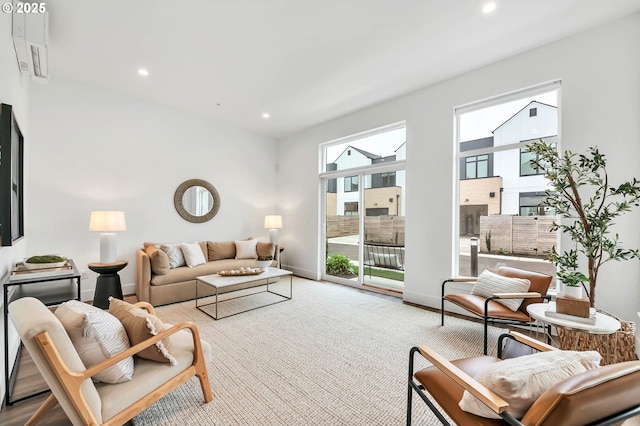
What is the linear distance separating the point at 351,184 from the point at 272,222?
181 centimetres

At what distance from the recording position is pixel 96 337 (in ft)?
4.81

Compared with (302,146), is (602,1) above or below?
above

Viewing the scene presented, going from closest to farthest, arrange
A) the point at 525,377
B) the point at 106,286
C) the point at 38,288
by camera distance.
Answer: the point at 525,377
the point at 38,288
the point at 106,286

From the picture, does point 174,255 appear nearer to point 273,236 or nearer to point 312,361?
point 273,236

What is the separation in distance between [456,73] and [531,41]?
A: 83 centimetres

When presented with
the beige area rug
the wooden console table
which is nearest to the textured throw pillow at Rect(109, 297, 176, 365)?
the beige area rug

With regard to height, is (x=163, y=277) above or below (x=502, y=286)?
below

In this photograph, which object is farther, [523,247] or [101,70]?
[101,70]

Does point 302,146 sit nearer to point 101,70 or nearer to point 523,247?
point 101,70

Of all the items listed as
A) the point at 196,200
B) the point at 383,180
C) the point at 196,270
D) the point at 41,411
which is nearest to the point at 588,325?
the point at 383,180

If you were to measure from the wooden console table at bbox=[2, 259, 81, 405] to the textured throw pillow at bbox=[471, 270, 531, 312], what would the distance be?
3747mm

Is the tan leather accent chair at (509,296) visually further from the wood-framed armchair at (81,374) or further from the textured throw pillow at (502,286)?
the wood-framed armchair at (81,374)

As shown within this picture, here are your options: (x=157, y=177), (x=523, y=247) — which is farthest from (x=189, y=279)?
(x=523, y=247)

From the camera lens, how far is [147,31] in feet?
9.57
